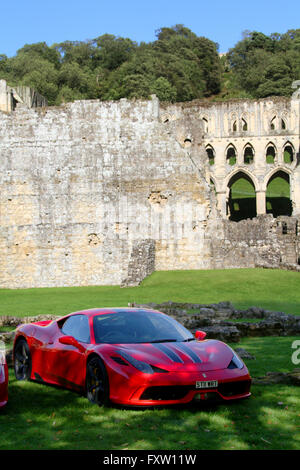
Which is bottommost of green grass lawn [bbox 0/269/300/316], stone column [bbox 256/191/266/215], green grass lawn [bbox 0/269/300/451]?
green grass lawn [bbox 0/269/300/316]

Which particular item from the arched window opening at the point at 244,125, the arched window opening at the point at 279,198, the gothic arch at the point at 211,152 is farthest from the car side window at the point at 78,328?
the arched window opening at the point at 244,125

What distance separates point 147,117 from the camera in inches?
1203

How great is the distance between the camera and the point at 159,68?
99.8 metres

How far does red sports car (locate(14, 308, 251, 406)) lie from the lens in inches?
259

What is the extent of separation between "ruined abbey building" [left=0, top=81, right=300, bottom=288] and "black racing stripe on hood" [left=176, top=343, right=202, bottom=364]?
21.3m

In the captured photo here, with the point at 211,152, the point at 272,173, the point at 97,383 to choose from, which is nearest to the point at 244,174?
the point at 272,173

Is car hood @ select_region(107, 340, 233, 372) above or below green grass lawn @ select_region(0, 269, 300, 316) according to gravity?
above

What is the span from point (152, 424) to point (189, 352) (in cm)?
→ 122

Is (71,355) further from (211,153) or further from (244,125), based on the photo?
(244,125)

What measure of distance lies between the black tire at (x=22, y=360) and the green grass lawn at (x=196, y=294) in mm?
7480

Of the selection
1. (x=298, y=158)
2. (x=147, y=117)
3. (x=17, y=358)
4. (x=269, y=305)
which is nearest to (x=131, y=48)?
(x=298, y=158)

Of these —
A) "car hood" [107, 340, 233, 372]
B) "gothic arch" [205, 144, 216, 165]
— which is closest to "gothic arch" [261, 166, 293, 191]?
"gothic arch" [205, 144, 216, 165]

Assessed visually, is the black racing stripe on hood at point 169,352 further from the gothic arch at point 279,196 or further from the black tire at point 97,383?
the gothic arch at point 279,196

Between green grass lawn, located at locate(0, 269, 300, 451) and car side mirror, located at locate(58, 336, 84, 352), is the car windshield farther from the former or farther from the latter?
green grass lawn, located at locate(0, 269, 300, 451)
